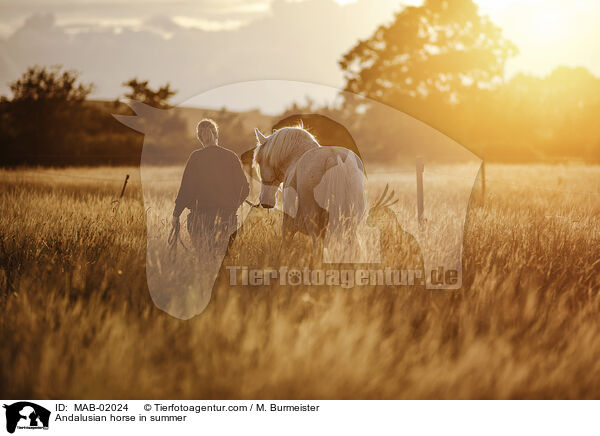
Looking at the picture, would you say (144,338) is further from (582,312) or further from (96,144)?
(96,144)

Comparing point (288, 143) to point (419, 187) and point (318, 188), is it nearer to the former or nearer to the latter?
point (318, 188)

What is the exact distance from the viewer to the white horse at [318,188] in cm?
424

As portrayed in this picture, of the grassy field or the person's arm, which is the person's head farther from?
the grassy field

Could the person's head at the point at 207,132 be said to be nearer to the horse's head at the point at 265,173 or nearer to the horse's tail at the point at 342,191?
the horse's head at the point at 265,173

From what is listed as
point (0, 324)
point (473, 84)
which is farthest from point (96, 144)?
point (0, 324)

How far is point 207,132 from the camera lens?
14.9 feet

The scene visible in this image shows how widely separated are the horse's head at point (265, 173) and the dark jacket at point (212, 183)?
0.25 meters

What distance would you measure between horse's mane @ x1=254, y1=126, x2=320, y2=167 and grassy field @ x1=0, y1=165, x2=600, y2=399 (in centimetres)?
104

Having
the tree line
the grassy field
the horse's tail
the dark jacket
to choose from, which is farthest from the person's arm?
the tree line

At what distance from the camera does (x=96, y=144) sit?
22.3 m

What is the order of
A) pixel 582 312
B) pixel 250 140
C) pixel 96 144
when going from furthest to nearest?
pixel 96 144 → pixel 250 140 → pixel 582 312

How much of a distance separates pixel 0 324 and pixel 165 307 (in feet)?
3.20
